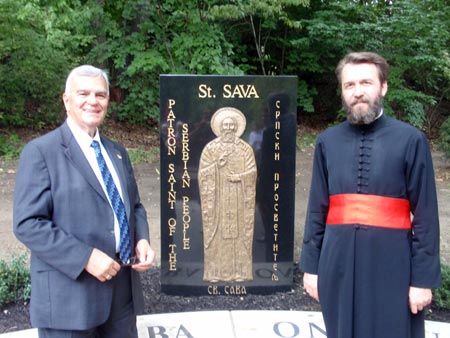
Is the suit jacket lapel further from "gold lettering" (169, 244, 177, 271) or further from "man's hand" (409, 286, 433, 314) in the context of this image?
"gold lettering" (169, 244, 177, 271)

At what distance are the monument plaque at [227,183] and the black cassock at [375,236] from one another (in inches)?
75.0

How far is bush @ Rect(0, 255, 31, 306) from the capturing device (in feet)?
14.3

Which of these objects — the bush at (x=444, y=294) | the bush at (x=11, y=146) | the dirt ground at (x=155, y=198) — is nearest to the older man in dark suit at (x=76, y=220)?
the bush at (x=444, y=294)

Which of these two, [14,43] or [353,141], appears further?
[14,43]

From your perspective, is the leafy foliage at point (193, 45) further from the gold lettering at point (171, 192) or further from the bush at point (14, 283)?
the bush at point (14, 283)

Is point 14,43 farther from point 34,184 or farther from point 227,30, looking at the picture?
point 34,184

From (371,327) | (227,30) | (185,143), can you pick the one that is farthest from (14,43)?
(371,327)

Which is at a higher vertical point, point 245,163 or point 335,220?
point 245,163

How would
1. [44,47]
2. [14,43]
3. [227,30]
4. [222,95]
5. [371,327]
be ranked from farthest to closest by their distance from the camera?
[227,30]
[44,47]
[14,43]
[222,95]
[371,327]

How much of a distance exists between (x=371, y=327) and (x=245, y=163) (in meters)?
2.25

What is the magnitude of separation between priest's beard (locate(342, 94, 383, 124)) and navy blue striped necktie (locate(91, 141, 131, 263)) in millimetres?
1155

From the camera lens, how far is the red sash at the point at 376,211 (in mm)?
2500

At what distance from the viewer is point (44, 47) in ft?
36.0

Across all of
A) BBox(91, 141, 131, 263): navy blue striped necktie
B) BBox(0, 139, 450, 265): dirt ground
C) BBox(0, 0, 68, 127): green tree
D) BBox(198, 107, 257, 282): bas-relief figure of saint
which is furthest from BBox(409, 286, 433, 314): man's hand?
BBox(0, 0, 68, 127): green tree
